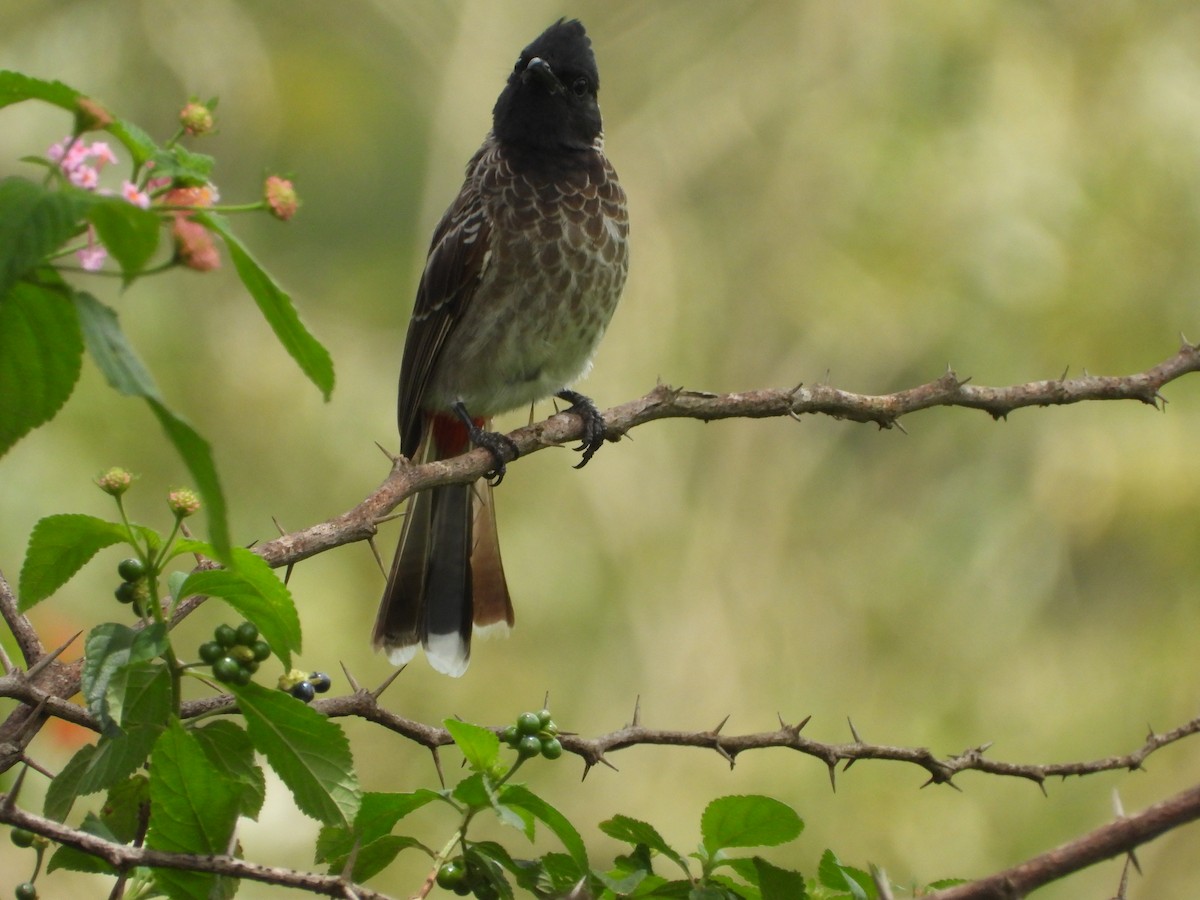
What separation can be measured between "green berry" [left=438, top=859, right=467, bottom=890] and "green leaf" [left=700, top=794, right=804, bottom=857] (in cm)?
25

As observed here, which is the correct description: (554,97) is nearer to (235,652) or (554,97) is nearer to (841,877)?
(235,652)

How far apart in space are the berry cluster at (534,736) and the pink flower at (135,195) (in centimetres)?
70

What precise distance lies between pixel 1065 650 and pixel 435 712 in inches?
126

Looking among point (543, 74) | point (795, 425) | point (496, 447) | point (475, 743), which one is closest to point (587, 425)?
point (496, 447)

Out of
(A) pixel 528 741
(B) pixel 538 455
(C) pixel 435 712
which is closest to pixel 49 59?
(B) pixel 538 455

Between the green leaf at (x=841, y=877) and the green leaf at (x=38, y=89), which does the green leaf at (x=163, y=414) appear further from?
the green leaf at (x=841, y=877)

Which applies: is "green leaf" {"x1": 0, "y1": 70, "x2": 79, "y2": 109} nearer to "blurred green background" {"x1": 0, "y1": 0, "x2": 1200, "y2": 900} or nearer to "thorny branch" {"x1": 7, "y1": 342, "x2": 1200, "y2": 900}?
"thorny branch" {"x1": 7, "y1": 342, "x2": 1200, "y2": 900}

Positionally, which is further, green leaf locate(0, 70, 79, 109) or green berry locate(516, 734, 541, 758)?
green berry locate(516, 734, 541, 758)

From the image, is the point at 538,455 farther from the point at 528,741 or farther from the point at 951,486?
the point at 528,741

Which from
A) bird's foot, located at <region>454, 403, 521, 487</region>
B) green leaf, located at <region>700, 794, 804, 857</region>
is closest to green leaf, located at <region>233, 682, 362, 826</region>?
green leaf, located at <region>700, 794, 804, 857</region>

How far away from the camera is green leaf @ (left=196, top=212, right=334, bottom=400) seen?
107 cm

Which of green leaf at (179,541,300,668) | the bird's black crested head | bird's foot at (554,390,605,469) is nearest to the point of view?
green leaf at (179,541,300,668)

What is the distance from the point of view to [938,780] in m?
1.66

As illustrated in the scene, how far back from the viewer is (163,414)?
3.18ft
